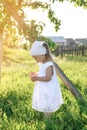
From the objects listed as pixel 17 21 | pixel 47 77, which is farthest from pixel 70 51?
pixel 47 77

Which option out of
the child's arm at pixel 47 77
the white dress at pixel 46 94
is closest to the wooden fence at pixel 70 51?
the white dress at pixel 46 94

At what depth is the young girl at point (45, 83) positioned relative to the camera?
211 inches

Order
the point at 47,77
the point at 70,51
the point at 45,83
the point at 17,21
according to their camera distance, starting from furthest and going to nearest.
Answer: the point at 70,51 → the point at 17,21 → the point at 45,83 → the point at 47,77

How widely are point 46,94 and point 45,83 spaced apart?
150mm

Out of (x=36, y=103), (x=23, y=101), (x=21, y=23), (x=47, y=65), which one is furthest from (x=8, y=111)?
(x=21, y=23)

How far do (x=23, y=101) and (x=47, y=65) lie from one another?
1602 mm

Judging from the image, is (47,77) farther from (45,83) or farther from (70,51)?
(70,51)

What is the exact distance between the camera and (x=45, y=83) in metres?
5.43

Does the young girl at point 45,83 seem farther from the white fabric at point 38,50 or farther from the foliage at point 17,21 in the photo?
the foliage at point 17,21

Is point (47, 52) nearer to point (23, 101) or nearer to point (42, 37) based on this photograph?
point (23, 101)

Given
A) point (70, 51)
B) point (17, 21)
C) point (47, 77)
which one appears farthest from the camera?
point (70, 51)

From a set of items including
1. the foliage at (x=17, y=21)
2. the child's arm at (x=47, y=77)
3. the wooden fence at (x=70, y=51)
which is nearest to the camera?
the child's arm at (x=47, y=77)

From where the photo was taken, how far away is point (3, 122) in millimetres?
5227

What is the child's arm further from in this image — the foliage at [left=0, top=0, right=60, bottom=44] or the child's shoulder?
the foliage at [left=0, top=0, right=60, bottom=44]
